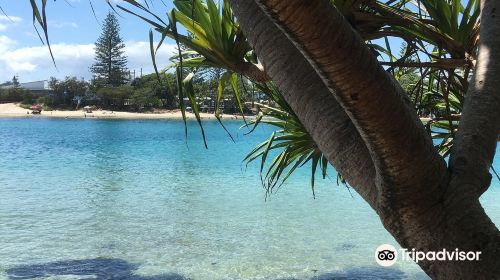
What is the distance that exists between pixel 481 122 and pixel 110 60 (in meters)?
77.3

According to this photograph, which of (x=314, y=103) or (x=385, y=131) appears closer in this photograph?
(x=385, y=131)

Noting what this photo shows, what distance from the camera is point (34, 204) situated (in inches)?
456

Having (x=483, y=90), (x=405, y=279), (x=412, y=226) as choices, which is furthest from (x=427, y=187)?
(x=405, y=279)

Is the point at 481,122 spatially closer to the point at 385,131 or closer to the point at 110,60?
the point at 385,131

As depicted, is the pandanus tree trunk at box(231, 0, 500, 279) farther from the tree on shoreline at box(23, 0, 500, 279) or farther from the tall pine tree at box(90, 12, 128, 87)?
the tall pine tree at box(90, 12, 128, 87)

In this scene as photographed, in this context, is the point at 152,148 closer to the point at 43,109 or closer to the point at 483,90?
the point at 483,90

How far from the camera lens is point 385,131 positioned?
42.5 inches

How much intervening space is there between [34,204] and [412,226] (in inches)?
459

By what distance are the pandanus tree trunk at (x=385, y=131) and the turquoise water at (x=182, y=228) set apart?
18.4ft

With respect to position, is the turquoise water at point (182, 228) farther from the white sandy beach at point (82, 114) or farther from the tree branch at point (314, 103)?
the white sandy beach at point (82, 114)

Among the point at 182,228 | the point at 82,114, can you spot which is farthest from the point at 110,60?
the point at 182,228

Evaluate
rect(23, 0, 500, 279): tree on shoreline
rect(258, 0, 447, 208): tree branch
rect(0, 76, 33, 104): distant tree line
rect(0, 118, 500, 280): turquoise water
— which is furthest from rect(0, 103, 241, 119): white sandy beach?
rect(258, 0, 447, 208): tree branch

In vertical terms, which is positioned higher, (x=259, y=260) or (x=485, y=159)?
(x=485, y=159)

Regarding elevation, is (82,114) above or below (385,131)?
below
